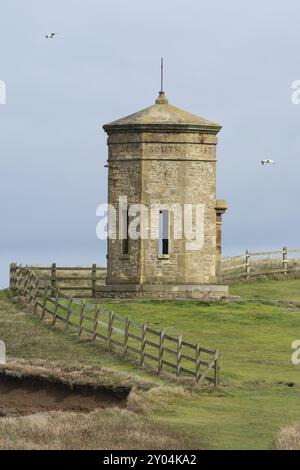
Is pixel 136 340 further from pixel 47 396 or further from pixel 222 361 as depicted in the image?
pixel 47 396

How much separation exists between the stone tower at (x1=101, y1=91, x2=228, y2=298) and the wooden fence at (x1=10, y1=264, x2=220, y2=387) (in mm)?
3614

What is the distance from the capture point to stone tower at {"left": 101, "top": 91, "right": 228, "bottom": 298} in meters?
50.9

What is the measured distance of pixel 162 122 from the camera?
167 feet

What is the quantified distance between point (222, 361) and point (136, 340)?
3676mm

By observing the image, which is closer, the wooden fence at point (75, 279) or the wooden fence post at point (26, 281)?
the wooden fence post at point (26, 281)

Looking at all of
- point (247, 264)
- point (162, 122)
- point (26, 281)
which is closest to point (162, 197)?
point (162, 122)

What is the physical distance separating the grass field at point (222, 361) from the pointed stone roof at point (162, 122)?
278 inches

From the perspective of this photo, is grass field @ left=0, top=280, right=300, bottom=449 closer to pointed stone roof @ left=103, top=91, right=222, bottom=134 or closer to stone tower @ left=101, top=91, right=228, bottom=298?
stone tower @ left=101, top=91, right=228, bottom=298

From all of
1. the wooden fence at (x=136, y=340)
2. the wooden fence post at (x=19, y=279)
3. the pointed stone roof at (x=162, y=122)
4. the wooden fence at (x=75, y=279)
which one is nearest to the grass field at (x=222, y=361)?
the wooden fence at (x=136, y=340)

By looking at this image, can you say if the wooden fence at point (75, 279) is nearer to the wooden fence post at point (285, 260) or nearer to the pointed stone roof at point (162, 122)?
the pointed stone roof at point (162, 122)

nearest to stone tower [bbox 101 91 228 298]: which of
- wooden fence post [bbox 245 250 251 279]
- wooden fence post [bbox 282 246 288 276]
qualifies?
wooden fence post [bbox 245 250 251 279]

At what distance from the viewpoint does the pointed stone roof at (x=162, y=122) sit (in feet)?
167

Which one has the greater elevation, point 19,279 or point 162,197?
point 162,197
